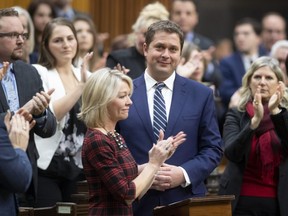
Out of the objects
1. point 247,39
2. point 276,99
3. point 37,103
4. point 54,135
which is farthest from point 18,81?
point 247,39

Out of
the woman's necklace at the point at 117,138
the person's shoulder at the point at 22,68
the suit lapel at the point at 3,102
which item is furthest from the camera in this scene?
the person's shoulder at the point at 22,68

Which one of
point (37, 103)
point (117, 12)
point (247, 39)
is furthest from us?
point (117, 12)

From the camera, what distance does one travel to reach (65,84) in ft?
20.4

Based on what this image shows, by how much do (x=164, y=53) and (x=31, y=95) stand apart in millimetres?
821

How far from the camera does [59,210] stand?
17.6 feet

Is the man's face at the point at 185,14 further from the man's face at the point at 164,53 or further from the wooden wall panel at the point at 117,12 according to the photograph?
the man's face at the point at 164,53

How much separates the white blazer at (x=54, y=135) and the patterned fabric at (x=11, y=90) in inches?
23.6

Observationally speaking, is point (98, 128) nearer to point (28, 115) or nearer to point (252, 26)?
point (28, 115)

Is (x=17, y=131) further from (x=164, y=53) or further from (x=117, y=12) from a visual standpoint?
(x=117, y=12)

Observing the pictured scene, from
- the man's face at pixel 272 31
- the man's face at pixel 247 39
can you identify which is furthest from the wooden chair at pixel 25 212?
the man's face at pixel 272 31

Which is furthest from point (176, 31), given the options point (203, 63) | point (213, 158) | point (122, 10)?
point (122, 10)

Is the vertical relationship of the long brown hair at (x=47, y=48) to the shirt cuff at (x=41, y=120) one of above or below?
above

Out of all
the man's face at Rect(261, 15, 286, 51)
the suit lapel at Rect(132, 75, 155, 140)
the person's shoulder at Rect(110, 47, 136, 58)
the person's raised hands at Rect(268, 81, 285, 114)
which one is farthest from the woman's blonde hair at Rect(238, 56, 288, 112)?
the man's face at Rect(261, 15, 286, 51)

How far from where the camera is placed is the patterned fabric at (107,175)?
15.1ft
